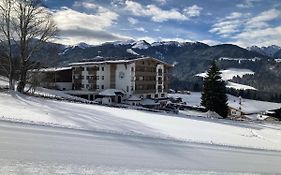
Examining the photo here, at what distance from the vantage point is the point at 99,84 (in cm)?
8012

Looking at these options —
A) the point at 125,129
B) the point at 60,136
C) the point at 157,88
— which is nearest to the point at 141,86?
the point at 157,88

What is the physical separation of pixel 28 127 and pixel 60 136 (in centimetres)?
217

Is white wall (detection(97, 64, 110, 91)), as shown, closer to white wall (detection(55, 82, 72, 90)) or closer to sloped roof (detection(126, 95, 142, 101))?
sloped roof (detection(126, 95, 142, 101))

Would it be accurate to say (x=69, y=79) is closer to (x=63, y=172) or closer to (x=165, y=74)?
(x=165, y=74)

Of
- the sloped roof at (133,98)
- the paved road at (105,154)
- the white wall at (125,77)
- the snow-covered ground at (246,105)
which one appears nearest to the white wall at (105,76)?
the white wall at (125,77)

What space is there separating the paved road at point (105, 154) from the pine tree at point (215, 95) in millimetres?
38173

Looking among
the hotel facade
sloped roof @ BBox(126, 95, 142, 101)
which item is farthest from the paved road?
the hotel facade

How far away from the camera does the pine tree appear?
2228 inches

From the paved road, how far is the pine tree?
1503 inches

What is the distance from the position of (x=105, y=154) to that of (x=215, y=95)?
4680 centimetres

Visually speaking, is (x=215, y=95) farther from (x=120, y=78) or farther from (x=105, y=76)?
(x=105, y=76)

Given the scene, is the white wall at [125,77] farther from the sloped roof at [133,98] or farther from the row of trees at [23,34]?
the row of trees at [23,34]

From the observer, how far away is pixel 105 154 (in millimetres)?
13008

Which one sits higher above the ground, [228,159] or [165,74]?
[165,74]
